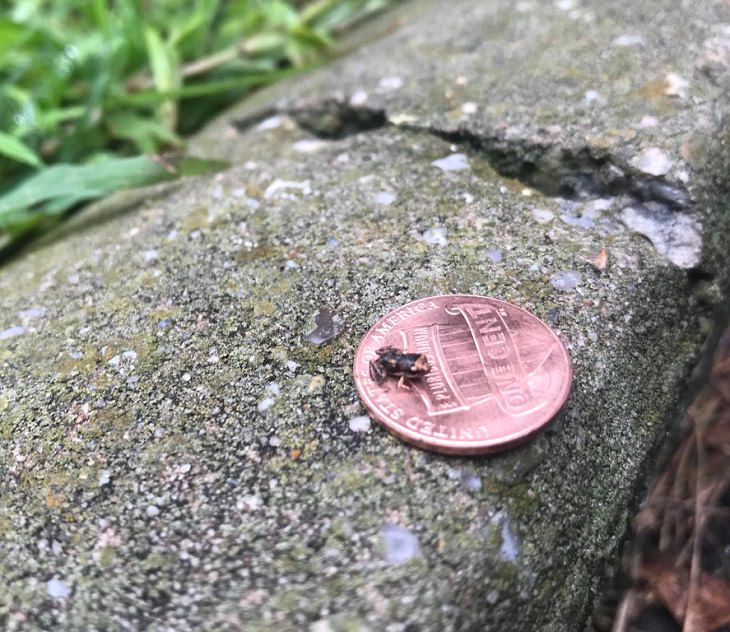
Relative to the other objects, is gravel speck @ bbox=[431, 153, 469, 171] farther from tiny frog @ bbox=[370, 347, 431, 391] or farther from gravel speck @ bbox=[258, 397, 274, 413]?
gravel speck @ bbox=[258, 397, 274, 413]

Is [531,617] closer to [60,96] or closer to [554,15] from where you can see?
[554,15]

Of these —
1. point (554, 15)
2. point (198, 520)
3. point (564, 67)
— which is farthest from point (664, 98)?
point (198, 520)

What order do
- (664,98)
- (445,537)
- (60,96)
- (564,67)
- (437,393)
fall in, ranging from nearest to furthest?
(445,537), (437,393), (664,98), (564,67), (60,96)

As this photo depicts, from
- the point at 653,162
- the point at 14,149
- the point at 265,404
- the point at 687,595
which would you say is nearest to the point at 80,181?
the point at 14,149

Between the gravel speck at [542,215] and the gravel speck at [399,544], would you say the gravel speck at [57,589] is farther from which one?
the gravel speck at [542,215]

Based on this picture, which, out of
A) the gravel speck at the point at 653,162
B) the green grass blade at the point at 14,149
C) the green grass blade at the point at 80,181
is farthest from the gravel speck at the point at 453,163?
the green grass blade at the point at 14,149

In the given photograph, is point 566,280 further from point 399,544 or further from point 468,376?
point 399,544
